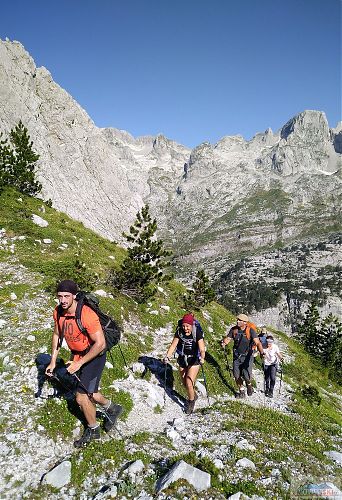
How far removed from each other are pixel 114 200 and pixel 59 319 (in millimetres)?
103076

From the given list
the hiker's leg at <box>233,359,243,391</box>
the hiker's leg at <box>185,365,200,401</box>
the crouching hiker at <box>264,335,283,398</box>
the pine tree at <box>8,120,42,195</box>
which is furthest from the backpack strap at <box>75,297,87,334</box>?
the pine tree at <box>8,120,42,195</box>

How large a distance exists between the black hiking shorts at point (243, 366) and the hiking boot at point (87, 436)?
23.7 feet

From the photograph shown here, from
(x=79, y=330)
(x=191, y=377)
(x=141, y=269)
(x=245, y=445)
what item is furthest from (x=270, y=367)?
(x=79, y=330)

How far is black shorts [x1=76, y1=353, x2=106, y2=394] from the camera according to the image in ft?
25.3

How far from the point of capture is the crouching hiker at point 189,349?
10977 mm

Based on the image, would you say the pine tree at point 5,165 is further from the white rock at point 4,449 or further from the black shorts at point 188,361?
the white rock at point 4,449

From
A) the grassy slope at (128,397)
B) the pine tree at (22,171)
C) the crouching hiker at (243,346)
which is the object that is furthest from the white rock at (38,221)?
the crouching hiker at (243,346)

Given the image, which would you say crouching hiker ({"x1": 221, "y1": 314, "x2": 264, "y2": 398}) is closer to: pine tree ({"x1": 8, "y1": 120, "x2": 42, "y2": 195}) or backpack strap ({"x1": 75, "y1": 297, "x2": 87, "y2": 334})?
backpack strap ({"x1": 75, "y1": 297, "x2": 87, "y2": 334})

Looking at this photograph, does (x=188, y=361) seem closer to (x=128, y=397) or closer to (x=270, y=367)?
(x=128, y=397)

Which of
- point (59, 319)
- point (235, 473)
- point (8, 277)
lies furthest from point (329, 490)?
point (8, 277)

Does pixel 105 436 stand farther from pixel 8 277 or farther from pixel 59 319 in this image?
pixel 8 277

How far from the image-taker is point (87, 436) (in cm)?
817

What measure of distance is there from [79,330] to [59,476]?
2.98 m

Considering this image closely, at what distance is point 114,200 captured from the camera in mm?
108250
